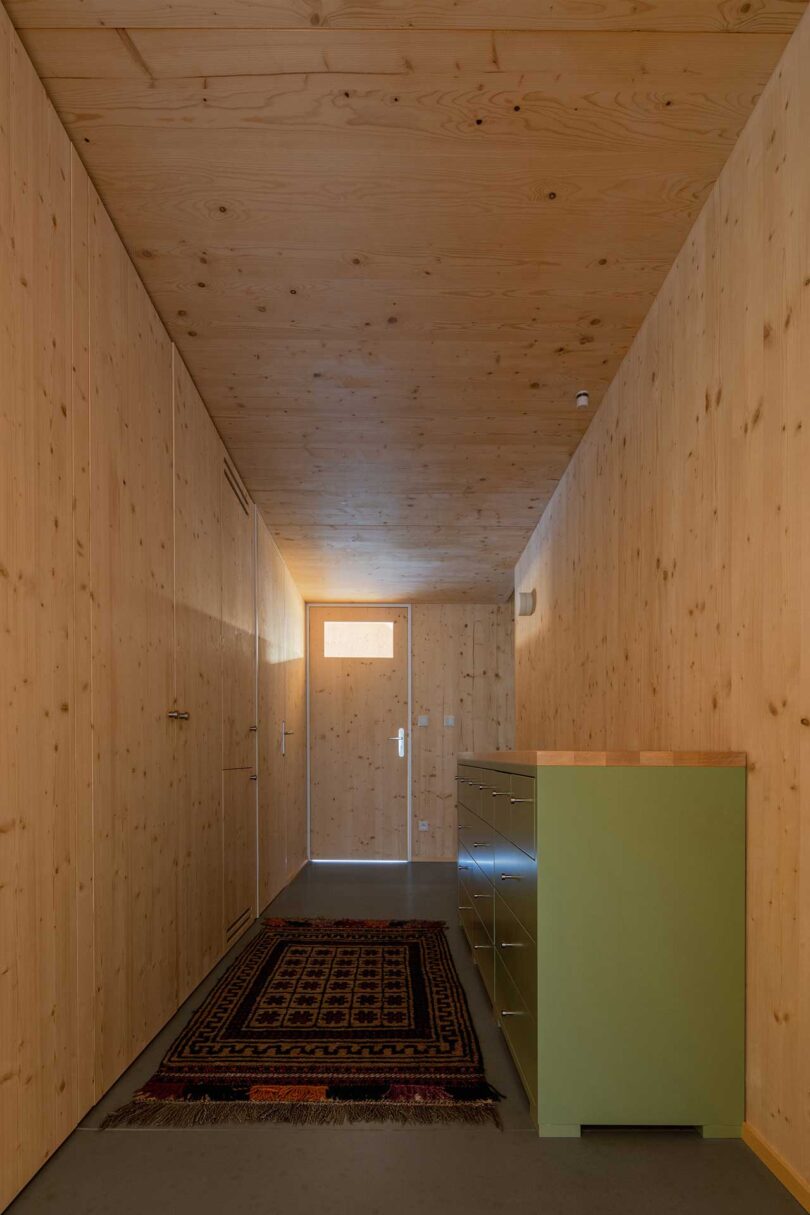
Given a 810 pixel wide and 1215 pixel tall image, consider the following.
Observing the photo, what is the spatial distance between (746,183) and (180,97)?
1.51 metres

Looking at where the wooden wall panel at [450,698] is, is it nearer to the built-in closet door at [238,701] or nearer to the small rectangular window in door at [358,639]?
the small rectangular window in door at [358,639]

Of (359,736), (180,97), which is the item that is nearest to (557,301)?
(180,97)

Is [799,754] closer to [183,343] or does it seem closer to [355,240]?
[355,240]

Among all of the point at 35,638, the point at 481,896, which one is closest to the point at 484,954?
the point at 481,896

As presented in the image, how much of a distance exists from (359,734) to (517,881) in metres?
5.46

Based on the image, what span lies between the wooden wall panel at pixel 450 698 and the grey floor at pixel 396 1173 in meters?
5.43

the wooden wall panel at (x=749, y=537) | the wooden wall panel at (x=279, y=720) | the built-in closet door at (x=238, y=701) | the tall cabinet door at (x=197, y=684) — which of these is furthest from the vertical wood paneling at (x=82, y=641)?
the wooden wall panel at (x=279, y=720)

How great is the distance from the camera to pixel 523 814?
101 inches

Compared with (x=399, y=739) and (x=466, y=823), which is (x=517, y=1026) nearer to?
(x=466, y=823)

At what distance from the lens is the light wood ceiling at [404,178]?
2209 millimetres

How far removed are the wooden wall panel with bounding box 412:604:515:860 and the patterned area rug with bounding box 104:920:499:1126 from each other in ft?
11.5

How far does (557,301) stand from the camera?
3.42 metres

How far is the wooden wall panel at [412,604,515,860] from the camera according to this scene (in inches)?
315

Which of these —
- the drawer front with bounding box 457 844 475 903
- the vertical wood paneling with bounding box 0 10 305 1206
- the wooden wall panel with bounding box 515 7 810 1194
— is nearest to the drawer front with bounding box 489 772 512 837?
the wooden wall panel with bounding box 515 7 810 1194
